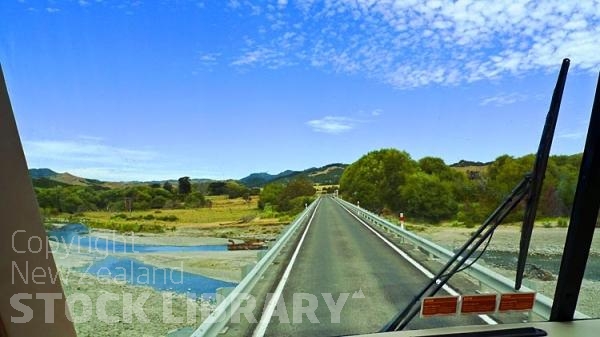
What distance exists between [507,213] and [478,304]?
0.52 metres

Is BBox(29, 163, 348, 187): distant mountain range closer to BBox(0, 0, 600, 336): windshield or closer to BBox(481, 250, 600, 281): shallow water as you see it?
BBox(0, 0, 600, 336): windshield

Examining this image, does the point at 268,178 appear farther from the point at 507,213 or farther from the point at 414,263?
the point at 507,213

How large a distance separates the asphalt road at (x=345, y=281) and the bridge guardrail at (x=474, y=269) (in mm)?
88

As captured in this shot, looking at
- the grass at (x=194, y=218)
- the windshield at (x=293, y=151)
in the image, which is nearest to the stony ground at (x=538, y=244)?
the windshield at (x=293, y=151)

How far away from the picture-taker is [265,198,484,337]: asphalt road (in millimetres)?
2355

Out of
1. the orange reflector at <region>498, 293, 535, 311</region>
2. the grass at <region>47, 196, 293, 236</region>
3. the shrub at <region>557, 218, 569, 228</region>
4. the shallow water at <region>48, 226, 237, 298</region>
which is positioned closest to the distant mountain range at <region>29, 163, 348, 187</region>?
the grass at <region>47, 196, 293, 236</region>

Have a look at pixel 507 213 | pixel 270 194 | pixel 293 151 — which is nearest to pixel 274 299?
pixel 270 194

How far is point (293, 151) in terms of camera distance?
2.39 meters

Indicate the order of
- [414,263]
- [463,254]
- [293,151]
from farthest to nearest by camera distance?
1. [414,263]
2. [293,151]
3. [463,254]

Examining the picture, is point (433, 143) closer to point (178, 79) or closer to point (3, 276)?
point (178, 79)

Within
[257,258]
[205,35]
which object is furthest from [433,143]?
[205,35]

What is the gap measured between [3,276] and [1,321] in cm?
16

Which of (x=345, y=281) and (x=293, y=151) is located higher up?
(x=293, y=151)

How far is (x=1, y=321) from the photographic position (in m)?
1.62
